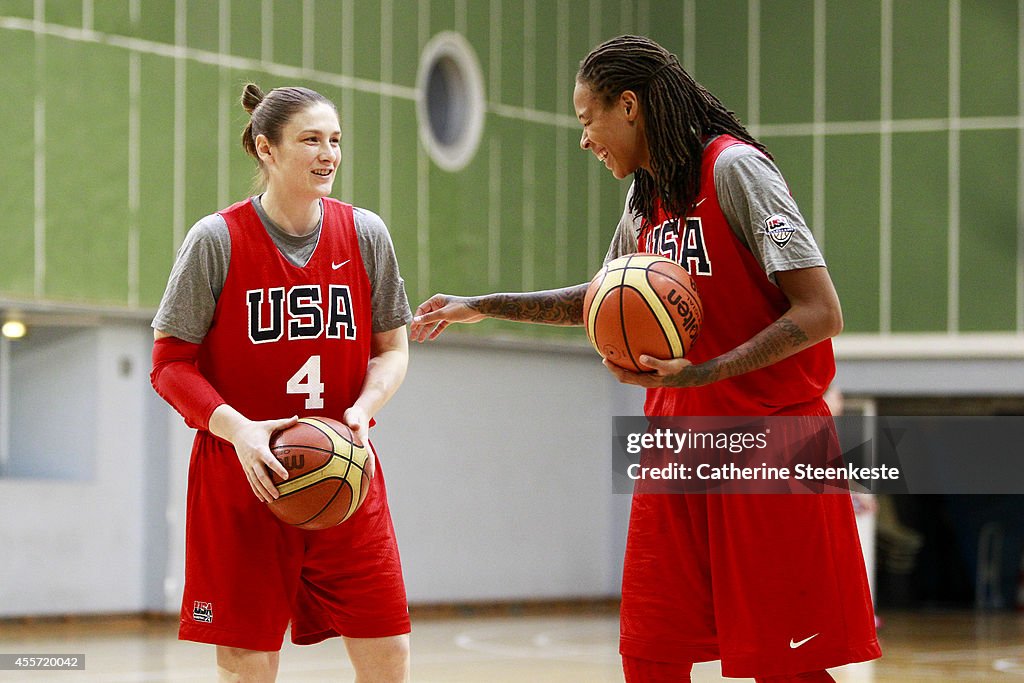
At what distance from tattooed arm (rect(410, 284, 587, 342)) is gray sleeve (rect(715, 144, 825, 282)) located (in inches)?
28.1

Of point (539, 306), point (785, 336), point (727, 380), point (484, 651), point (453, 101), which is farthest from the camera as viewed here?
point (453, 101)

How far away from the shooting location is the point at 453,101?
619 inches

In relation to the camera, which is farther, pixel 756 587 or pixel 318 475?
pixel 318 475

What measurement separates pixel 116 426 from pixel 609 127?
10136mm

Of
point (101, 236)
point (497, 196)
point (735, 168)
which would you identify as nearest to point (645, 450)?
point (735, 168)

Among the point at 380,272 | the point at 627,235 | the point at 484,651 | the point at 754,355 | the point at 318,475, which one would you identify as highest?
the point at 627,235

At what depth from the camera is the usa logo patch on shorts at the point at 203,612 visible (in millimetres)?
3943

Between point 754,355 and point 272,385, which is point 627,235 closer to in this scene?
point 754,355

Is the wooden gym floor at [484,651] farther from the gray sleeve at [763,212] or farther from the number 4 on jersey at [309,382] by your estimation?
the gray sleeve at [763,212]

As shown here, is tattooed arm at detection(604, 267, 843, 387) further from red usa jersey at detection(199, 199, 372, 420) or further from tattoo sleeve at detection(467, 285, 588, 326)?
red usa jersey at detection(199, 199, 372, 420)

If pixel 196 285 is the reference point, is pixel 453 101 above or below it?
above

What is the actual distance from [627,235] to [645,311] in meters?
0.58

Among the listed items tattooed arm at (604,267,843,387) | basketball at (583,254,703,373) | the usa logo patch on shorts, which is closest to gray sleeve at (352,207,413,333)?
basketball at (583,254,703,373)

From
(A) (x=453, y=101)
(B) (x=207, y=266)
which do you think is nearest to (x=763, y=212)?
(B) (x=207, y=266)
